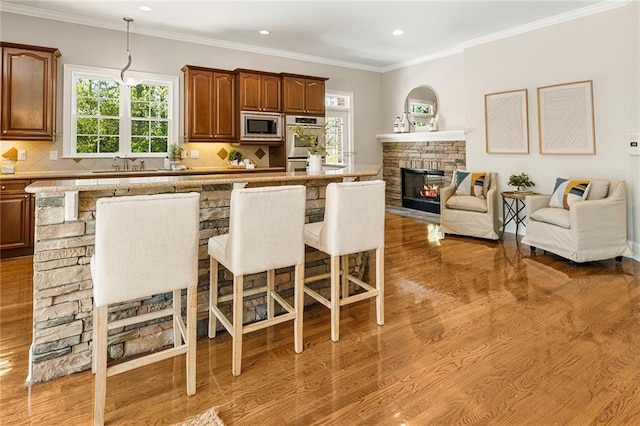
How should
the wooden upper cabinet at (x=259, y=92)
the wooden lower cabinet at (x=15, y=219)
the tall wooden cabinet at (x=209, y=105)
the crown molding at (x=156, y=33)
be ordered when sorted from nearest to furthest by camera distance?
the wooden lower cabinet at (x=15, y=219) < the crown molding at (x=156, y=33) < the tall wooden cabinet at (x=209, y=105) < the wooden upper cabinet at (x=259, y=92)

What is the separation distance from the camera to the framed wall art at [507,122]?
5.31 m

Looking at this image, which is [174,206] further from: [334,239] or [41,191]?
[334,239]

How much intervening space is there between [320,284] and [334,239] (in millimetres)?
839

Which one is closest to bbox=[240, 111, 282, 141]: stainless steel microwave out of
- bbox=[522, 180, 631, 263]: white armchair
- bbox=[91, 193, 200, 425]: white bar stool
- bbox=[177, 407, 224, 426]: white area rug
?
bbox=[522, 180, 631, 263]: white armchair

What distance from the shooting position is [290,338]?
8.27 ft

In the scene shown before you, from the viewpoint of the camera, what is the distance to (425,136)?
22.8ft

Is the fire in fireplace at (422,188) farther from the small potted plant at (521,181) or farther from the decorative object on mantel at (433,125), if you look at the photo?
the small potted plant at (521,181)

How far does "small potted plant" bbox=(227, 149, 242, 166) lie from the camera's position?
19.7ft

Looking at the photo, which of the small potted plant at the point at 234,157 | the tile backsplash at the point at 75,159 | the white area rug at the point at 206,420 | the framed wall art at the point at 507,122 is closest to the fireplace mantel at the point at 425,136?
the framed wall art at the point at 507,122

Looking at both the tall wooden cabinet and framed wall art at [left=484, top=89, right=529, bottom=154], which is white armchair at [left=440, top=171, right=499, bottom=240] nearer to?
framed wall art at [left=484, top=89, right=529, bottom=154]

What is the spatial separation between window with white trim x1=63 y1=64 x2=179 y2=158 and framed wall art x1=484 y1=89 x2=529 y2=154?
15.6ft

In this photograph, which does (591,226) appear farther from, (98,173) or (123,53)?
(123,53)

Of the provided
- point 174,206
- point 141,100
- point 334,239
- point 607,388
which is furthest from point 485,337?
point 141,100

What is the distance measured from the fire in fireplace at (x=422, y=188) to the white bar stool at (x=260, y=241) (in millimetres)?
5236
